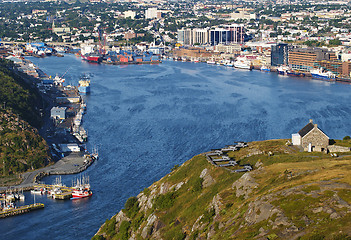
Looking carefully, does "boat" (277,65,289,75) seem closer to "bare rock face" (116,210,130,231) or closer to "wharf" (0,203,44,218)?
"wharf" (0,203,44,218)

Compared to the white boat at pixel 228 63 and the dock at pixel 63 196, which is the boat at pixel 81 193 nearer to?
the dock at pixel 63 196

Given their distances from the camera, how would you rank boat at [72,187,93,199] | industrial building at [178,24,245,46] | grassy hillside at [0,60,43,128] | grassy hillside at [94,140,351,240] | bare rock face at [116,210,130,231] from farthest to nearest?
industrial building at [178,24,245,46] → grassy hillside at [0,60,43,128] → boat at [72,187,93,199] → bare rock face at [116,210,130,231] → grassy hillside at [94,140,351,240]

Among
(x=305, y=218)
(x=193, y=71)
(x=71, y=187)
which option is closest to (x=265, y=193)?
(x=305, y=218)

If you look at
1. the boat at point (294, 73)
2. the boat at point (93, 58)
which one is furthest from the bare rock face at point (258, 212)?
the boat at point (93, 58)

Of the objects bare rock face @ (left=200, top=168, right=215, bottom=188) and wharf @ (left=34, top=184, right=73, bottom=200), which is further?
wharf @ (left=34, top=184, right=73, bottom=200)

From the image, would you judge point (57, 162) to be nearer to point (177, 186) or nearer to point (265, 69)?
point (177, 186)

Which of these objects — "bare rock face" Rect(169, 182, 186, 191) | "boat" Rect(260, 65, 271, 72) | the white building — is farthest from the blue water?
the white building

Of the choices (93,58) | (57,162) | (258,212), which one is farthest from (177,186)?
(93,58)
